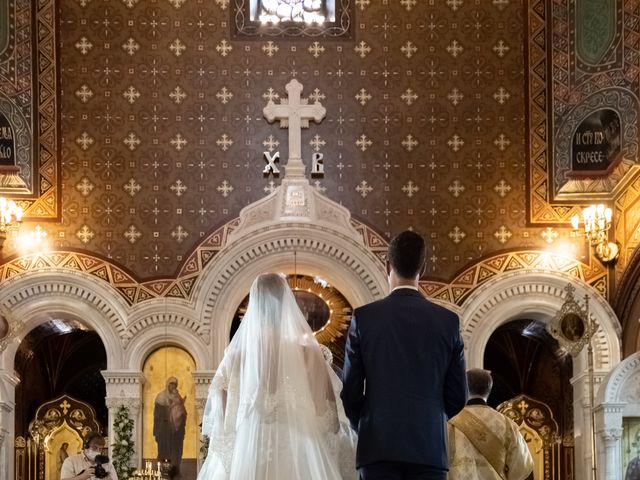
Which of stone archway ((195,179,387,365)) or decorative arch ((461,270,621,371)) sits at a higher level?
stone archway ((195,179,387,365))

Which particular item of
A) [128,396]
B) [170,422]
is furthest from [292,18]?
[170,422]

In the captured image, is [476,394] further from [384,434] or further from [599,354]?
[599,354]

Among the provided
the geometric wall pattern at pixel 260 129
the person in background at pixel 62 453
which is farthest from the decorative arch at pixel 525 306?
the person in background at pixel 62 453

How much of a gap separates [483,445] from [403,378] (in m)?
1.78

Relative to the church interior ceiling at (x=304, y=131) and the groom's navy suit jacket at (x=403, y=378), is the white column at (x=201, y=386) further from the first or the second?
the groom's navy suit jacket at (x=403, y=378)

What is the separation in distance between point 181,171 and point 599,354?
240 inches

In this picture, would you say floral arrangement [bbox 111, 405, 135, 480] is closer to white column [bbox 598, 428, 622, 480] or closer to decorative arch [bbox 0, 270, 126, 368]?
decorative arch [bbox 0, 270, 126, 368]

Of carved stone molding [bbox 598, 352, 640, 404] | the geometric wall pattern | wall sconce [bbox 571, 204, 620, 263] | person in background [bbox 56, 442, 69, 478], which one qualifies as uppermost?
the geometric wall pattern

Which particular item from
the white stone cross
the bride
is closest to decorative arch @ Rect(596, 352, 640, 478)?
the white stone cross

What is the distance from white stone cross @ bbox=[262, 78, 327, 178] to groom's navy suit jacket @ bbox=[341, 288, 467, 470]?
39.0 ft

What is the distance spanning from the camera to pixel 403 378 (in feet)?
21.4

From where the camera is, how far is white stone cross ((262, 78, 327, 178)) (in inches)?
726

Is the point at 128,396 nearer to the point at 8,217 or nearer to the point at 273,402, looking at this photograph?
the point at 8,217

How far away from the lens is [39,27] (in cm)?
1855
